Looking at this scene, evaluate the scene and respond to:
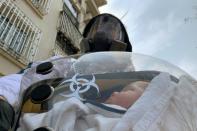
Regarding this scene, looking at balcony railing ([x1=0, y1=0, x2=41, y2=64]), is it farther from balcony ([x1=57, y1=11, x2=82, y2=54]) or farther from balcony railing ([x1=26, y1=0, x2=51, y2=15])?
balcony ([x1=57, y1=11, x2=82, y2=54])

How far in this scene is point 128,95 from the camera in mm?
941

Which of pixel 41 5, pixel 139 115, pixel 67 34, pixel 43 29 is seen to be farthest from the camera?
pixel 67 34

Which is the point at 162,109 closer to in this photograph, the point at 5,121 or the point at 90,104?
the point at 90,104

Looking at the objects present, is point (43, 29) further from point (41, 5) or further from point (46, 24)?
point (41, 5)

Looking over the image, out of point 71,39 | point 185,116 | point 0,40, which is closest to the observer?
point 185,116

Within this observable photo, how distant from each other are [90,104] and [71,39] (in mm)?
6685

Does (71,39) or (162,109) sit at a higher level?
(162,109)

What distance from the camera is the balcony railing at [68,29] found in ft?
24.6

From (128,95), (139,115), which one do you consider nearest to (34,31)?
(128,95)

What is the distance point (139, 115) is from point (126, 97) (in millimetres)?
148

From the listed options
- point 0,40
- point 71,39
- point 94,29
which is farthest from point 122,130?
point 71,39

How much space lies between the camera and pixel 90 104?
35.1 inches

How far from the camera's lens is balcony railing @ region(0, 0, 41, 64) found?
519 cm

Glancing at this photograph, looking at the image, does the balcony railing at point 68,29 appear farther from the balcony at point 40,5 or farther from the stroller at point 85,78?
the stroller at point 85,78
